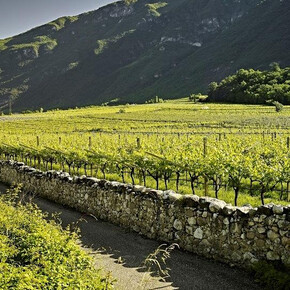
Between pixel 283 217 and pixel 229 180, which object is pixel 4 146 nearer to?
pixel 229 180

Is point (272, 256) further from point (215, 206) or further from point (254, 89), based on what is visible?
point (254, 89)

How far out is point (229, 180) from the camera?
41.9ft

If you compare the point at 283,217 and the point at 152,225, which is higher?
the point at 283,217

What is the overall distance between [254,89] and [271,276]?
112184 millimetres

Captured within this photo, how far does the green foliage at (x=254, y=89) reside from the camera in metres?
103

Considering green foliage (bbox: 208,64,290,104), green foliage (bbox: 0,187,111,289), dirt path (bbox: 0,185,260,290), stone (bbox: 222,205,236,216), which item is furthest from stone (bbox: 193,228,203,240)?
green foliage (bbox: 208,64,290,104)

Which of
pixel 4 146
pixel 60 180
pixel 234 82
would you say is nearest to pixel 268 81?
pixel 234 82

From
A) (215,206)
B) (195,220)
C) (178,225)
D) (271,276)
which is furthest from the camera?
(178,225)

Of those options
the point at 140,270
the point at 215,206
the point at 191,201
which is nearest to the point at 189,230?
the point at 191,201

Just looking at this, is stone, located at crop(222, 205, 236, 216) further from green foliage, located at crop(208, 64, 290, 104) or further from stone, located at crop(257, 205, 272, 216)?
green foliage, located at crop(208, 64, 290, 104)

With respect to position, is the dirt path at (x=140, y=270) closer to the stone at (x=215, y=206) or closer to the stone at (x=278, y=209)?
the stone at (x=215, y=206)

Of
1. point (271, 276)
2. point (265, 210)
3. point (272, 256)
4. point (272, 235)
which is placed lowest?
point (271, 276)

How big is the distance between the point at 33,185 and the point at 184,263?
41.3 ft

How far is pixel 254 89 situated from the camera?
11531 centimetres
